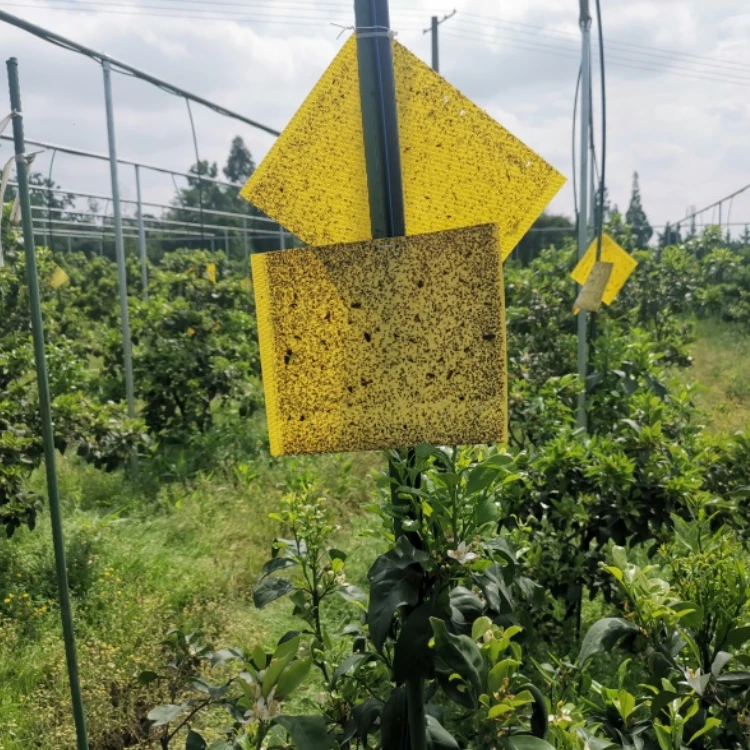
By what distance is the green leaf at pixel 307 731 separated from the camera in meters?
0.90

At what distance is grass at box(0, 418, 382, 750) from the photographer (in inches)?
93.6

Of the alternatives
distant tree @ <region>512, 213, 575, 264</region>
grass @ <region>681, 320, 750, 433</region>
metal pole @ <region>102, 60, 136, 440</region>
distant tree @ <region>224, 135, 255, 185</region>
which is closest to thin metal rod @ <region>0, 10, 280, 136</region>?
metal pole @ <region>102, 60, 136, 440</region>

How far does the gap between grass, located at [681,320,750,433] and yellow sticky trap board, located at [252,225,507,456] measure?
466 centimetres

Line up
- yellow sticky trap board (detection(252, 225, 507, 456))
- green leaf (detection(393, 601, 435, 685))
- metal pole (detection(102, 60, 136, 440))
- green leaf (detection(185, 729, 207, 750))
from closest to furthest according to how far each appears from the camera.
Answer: yellow sticky trap board (detection(252, 225, 507, 456))
green leaf (detection(393, 601, 435, 685))
green leaf (detection(185, 729, 207, 750))
metal pole (detection(102, 60, 136, 440))

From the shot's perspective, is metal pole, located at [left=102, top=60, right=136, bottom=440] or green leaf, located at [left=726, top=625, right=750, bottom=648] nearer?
green leaf, located at [left=726, top=625, right=750, bottom=648]

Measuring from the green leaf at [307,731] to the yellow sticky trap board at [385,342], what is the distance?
35 cm

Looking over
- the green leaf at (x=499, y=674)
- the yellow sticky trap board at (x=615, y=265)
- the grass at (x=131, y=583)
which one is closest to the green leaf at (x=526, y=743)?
the green leaf at (x=499, y=674)

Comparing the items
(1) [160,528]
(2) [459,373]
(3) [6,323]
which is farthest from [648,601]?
(3) [6,323]

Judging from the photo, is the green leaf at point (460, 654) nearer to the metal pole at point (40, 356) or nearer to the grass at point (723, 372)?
the metal pole at point (40, 356)

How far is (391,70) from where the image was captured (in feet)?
2.95

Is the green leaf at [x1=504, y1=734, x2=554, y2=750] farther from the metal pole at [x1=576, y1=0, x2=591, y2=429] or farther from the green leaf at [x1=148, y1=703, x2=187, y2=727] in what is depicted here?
the metal pole at [x1=576, y1=0, x2=591, y2=429]

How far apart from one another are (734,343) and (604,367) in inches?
347

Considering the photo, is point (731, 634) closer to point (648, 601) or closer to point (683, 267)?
point (648, 601)

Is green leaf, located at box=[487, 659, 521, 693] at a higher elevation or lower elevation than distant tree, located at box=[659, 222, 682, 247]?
lower
